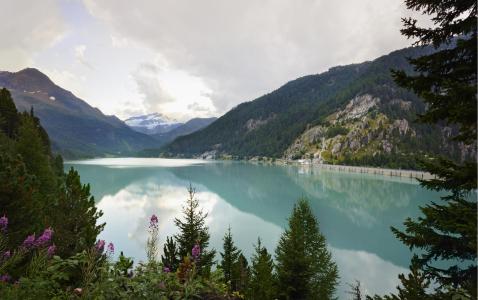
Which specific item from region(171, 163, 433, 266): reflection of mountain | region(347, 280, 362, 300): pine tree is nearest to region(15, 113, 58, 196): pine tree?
region(347, 280, 362, 300): pine tree

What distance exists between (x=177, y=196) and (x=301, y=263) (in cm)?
8274

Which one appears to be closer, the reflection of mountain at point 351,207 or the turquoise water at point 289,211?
the turquoise water at point 289,211

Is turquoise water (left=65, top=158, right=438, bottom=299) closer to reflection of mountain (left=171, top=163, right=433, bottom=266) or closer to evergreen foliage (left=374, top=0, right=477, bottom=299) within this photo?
reflection of mountain (left=171, top=163, right=433, bottom=266)

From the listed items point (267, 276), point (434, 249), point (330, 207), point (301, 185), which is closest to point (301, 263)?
point (267, 276)

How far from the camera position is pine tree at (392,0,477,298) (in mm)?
6047

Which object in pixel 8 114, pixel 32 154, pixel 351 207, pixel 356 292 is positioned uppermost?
Result: pixel 8 114

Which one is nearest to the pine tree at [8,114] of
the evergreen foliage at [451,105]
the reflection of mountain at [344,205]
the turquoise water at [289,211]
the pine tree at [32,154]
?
the turquoise water at [289,211]

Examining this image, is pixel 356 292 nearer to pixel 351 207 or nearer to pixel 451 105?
pixel 451 105

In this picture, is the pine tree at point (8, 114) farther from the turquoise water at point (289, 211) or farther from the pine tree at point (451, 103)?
the pine tree at point (451, 103)

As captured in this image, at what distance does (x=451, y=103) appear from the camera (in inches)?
243

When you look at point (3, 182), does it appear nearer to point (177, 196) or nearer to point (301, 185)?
point (177, 196)

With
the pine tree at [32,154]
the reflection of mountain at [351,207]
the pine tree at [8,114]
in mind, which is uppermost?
the pine tree at [8,114]

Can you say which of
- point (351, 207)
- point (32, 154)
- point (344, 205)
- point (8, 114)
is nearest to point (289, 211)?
point (351, 207)

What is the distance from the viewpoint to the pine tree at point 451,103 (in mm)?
6047
